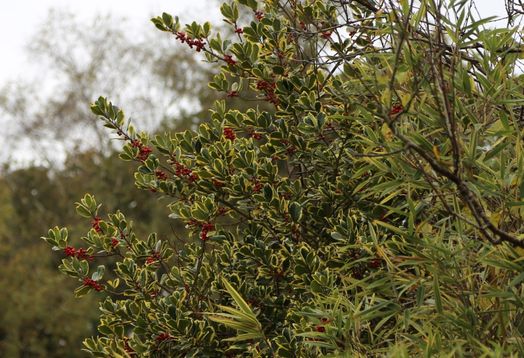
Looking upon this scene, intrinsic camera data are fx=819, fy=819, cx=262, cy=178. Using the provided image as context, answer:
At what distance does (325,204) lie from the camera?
393 cm

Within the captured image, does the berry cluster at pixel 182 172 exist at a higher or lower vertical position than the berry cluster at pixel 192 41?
A: lower

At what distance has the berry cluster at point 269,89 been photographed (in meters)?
4.16

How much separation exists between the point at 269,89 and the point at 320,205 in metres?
0.67

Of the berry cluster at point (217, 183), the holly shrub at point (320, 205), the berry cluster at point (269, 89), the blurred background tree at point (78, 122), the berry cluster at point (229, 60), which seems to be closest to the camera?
the holly shrub at point (320, 205)

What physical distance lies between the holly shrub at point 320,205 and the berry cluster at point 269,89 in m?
0.01

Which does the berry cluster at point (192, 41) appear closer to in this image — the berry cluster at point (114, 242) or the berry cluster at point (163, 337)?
the berry cluster at point (114, 242)

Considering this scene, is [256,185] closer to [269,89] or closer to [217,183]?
[217,183]

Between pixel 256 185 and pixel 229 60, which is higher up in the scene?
pixel 229 60

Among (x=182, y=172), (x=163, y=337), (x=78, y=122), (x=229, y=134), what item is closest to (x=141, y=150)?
(x=182, y=172)

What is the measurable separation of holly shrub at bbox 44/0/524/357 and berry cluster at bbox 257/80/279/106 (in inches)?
0.4

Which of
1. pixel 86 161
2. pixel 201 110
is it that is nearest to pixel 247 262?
pixel 201 110

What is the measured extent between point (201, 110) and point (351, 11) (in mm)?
19042

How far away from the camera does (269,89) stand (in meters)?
4.18

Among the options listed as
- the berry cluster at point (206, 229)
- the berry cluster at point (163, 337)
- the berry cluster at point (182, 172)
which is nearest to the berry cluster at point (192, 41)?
the berry cluster at point (182, 172)
